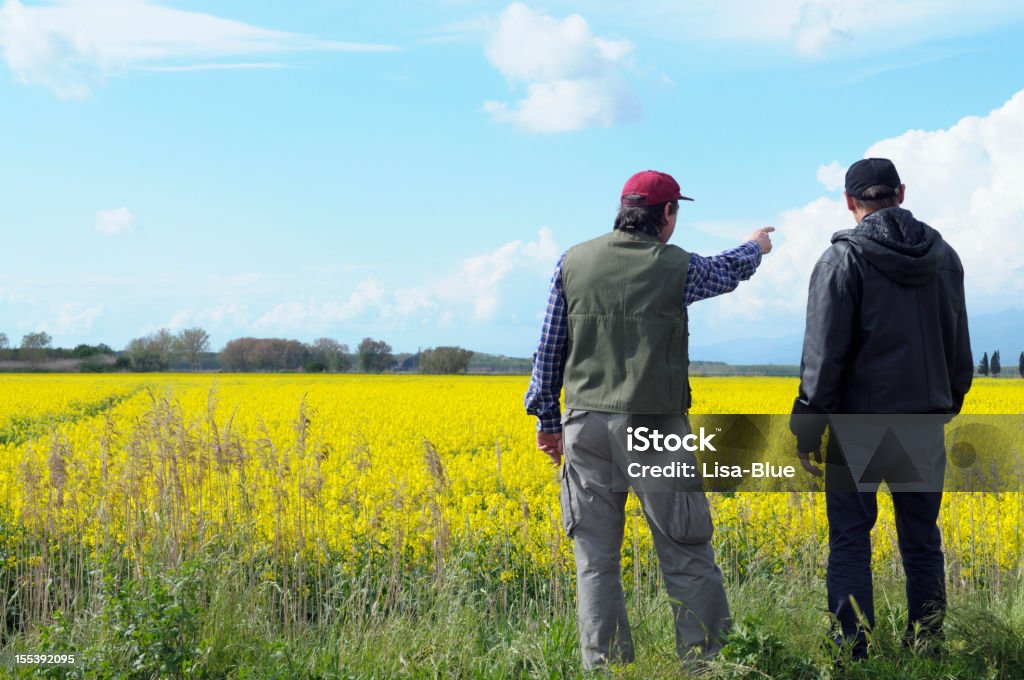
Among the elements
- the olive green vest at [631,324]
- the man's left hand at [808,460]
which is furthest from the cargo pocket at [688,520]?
the man's left hand at [808,460]

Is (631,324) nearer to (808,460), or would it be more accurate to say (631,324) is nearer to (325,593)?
(808,460)

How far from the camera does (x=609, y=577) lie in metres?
→ 3.71

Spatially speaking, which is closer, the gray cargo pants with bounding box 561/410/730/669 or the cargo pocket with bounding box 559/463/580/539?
the gray cargo pants with bounding box 561/410/730/669

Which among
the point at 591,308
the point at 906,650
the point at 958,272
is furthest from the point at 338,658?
the point at 958,272

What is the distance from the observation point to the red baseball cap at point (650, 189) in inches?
141

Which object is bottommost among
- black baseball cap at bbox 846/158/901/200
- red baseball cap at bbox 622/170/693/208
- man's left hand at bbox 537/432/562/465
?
man's left hand at bbox 537/432/562/465

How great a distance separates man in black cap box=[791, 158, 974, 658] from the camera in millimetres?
3654

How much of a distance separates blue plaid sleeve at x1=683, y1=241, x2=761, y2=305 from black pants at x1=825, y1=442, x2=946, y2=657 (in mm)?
994

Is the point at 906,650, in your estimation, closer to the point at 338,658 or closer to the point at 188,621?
the point at 338,658

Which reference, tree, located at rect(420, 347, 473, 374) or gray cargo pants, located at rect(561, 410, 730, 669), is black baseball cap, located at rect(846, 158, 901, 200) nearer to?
gray cargo pants, located at rect(561, 410, 730, 669)

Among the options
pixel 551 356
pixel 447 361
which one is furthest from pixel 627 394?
pixel 447 361

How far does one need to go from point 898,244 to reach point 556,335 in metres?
1.49

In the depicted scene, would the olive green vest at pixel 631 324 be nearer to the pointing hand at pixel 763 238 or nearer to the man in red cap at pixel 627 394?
the man in red cap at pixel 627 394

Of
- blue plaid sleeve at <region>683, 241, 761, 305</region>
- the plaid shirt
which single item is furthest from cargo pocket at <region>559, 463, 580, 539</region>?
blue plaid sleeve at <region>683, 241, 761, 305</region>
